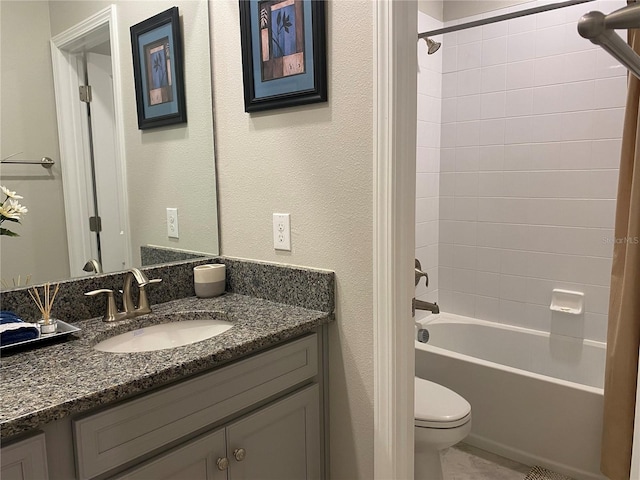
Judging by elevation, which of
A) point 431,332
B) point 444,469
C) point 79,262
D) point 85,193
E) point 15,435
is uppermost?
point 85,193

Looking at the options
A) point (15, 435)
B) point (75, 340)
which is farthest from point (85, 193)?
point (15, 435)

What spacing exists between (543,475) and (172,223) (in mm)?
1855

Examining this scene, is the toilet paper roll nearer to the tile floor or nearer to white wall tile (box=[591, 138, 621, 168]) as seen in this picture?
the tile floor

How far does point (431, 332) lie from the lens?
289 centimetres

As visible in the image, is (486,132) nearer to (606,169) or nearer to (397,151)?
(606,169)

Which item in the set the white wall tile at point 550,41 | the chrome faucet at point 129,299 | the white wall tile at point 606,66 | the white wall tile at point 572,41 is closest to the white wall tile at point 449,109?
the white wall tile at point 550,41

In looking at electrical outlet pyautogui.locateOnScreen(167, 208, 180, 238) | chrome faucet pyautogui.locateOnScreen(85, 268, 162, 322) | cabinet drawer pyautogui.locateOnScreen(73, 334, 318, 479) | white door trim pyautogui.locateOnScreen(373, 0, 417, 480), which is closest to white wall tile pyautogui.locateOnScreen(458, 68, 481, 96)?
white door trim pyautogui.locateOnScreen(373, 0, 417, 480)

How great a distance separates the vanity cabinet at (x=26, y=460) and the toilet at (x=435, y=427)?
1.24m

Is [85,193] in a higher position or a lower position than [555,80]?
lower

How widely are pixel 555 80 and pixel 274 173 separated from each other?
5.86 feet

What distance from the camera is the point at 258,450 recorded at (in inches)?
50.4

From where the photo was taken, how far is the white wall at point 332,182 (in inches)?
52.1

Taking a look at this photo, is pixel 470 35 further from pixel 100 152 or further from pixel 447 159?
pixel 100 152

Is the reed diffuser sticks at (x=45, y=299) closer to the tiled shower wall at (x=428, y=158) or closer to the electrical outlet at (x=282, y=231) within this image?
the electrical outlet at (x=282, y=231)
